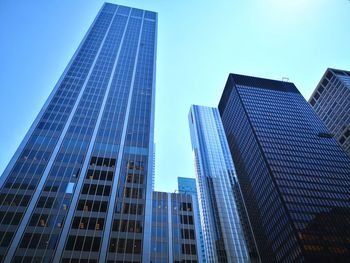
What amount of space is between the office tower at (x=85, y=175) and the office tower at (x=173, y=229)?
718cm

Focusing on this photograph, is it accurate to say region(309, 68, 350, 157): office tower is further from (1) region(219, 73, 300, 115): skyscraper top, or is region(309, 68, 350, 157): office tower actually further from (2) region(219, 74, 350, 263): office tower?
(1) region(219, 73, 300, 115): skyscraper top

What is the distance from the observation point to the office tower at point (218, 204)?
463 feet

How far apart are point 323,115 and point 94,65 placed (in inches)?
6165

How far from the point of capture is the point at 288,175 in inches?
4459

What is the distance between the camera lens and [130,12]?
153 m

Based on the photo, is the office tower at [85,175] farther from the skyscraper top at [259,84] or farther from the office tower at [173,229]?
the skyscraper top at [259,84]

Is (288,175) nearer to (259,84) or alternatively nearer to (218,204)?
(218,204)

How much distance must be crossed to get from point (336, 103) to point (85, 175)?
6629 inches

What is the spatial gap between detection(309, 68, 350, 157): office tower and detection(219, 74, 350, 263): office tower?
14801 mm

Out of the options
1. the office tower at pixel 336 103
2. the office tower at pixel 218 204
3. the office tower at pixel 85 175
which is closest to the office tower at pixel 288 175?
the office tower at pixel 336 103

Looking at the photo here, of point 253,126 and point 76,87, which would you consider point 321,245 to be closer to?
point 253,126

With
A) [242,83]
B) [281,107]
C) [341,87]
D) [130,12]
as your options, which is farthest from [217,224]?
[130,12]

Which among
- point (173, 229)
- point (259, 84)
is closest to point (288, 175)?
point (173, 229)

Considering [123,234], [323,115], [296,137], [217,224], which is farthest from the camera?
[323,115]
